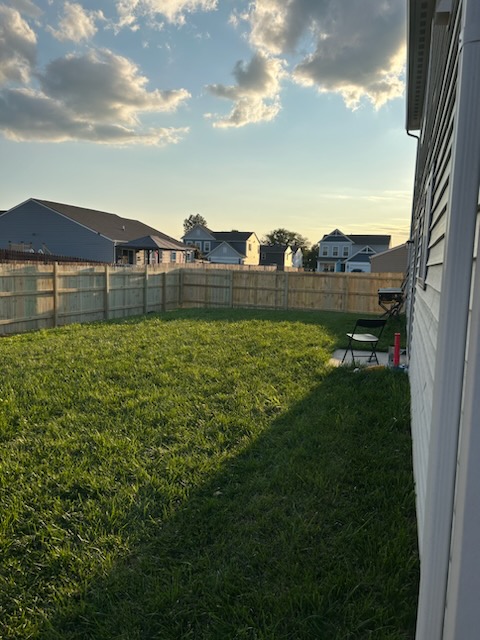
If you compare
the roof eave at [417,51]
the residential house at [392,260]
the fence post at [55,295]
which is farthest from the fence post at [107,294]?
the residential house at [392,260]

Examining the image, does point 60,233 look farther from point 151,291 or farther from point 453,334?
point 453,334

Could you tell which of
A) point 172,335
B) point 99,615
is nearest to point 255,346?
point 172,335

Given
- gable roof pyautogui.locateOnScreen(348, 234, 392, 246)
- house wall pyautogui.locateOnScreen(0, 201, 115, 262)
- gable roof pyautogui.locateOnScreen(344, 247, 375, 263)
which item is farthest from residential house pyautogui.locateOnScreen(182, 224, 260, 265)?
house wall pyautogui.locateOnScreen(0, 201, 115, 262)

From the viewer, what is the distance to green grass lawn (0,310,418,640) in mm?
1894

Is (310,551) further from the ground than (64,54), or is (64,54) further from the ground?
(64,54)

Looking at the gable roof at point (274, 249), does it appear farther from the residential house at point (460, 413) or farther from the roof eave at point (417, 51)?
the residential house at point (460, 413)

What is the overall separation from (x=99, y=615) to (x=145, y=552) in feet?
1.44

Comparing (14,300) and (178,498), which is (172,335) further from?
(178,498)

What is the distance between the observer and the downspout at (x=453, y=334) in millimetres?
1226

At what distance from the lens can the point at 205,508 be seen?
2.71 metres

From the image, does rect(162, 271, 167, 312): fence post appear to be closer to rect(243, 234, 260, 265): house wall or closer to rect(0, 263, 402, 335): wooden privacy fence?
rect(0, 263, 402, 335): wooden privacy fence

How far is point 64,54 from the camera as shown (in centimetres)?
1052

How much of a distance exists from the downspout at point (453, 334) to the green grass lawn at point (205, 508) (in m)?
0.65

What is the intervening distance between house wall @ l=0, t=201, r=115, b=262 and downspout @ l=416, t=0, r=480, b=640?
93.0 feet
